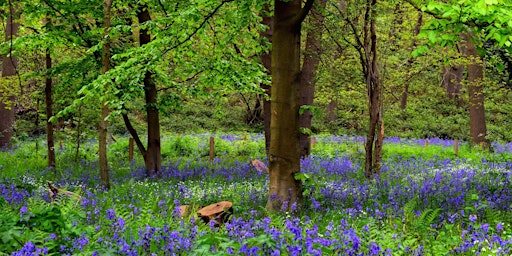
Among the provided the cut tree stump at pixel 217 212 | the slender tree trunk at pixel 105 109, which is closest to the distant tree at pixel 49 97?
the slender tree trunk at pixel 105 109

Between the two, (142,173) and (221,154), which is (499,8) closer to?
(142,173)

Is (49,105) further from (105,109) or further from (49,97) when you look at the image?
(105,109)

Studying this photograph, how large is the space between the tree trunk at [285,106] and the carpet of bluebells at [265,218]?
321 millimetres

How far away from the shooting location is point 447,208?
731 cm

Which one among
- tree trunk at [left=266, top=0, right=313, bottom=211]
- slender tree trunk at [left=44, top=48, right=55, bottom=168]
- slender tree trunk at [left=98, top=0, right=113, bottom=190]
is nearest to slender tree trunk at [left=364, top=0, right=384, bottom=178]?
tree trunk at [left=266, top=0, right=313, bottom=211]

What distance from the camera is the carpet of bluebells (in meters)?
4.37

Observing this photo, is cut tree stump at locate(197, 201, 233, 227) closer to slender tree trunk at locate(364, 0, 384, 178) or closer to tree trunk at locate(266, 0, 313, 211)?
tree trunk at locate(266, 0, 313, 211)

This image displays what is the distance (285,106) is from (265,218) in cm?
220

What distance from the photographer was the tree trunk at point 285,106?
7277 millimetres

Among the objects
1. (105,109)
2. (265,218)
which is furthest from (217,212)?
(105,109)

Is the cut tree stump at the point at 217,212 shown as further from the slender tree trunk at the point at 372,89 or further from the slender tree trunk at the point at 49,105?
the slender tree trunk at the point at 49,105

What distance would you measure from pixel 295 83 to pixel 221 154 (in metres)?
13.3

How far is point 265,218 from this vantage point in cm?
559

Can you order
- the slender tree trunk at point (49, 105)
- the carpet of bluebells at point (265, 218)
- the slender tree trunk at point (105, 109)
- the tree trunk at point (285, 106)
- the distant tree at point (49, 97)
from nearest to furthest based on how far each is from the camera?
the carpet of bluebells at point (265, 218)
the tree trunk at point (285, 106)
the slender tree trunk at point (105, 109)
the distant tree at point (49, 97)
the slender tree trunk at point (49, 105)
